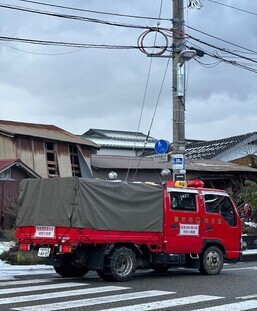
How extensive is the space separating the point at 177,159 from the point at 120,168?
38.1ft

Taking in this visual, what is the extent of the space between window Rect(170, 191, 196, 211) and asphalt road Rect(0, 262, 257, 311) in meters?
1.69

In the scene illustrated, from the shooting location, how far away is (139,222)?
45.4 feet

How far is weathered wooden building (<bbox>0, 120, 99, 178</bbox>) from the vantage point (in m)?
25.4

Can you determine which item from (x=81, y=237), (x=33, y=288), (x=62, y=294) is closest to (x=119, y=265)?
(x=81, y=237)

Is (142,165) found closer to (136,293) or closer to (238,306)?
(136,293)

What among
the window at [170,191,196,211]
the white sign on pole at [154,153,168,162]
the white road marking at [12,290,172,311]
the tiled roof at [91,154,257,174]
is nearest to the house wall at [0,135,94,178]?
the tiled roof at [91,154,257,174]

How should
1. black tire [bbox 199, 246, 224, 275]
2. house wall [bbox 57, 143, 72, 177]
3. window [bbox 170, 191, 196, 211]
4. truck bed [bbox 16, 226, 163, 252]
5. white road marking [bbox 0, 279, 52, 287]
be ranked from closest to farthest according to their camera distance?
white road marking [bbox 0, 279, 52, 287], truck bed [bbox 16, 226, 163, 252], window [bbox 170, 191, 196, 211], black tire [bbox 199, 246, 224, 275], house wall [bbox 57, 143, 72, 177]

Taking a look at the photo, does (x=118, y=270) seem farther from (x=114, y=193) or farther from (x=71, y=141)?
(x=71, y=141)

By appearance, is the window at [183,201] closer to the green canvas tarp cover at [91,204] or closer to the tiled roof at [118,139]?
the green canvas tarp cover at [91,204]

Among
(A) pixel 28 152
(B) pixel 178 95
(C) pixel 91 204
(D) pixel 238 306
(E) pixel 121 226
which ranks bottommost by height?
(D) pixel 238 306

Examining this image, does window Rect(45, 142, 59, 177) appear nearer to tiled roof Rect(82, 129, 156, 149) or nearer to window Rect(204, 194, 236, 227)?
window Rect(204, 194, 236, 227)

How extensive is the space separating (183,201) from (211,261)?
1760mm

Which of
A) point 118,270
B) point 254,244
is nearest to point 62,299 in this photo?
point 118,270

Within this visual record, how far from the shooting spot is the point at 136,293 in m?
11.5
